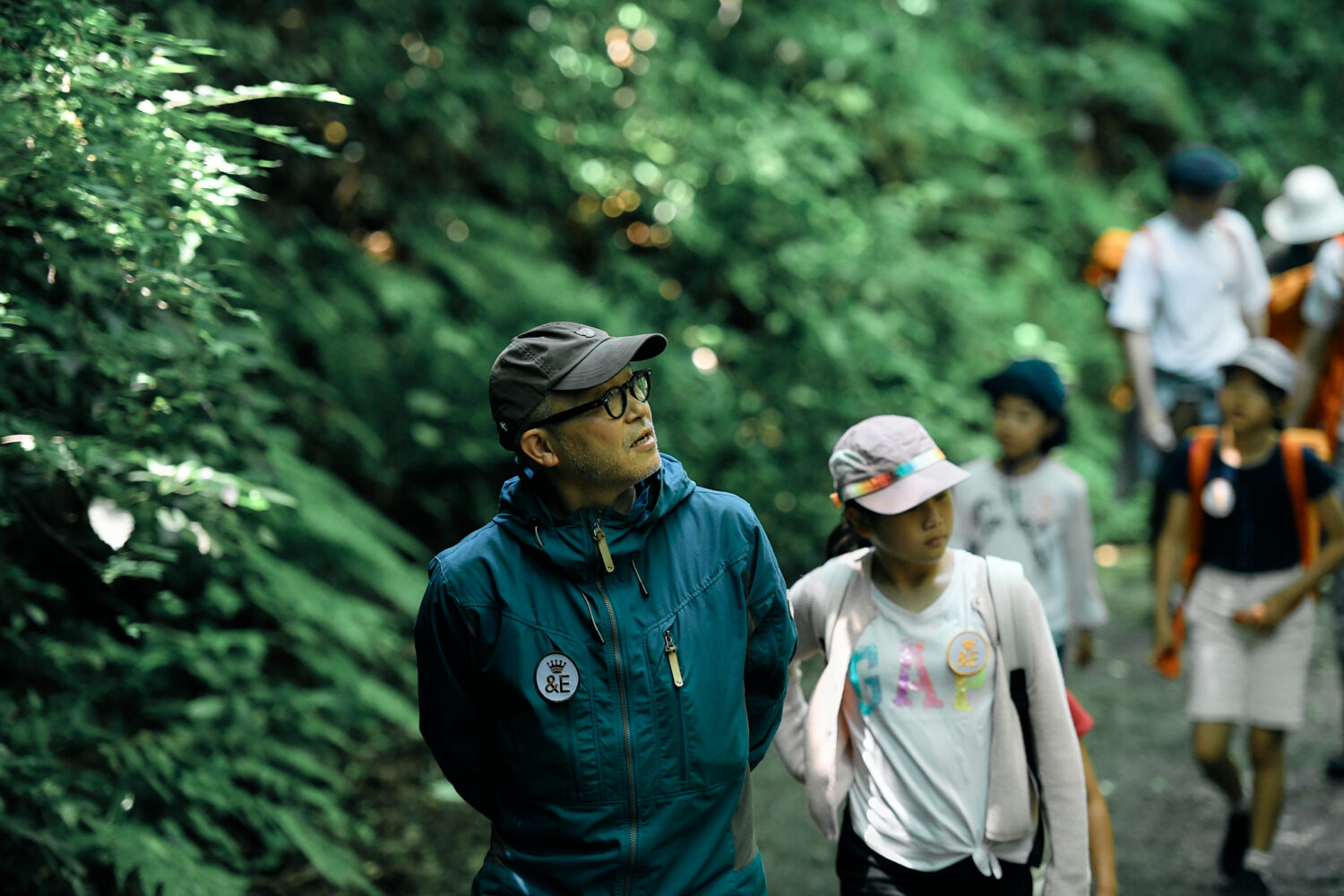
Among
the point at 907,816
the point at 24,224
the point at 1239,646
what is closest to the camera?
the point at 907,816

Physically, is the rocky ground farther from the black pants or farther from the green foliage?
the black pants

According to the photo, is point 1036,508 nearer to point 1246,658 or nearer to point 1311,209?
point 1246,658

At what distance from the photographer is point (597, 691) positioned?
100 inches

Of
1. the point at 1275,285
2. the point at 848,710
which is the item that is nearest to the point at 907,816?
the point at 848,710

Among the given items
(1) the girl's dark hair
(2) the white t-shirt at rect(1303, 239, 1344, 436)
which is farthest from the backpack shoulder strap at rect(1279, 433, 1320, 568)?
(1) the girl's dark hair

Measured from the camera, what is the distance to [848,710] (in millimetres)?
3299

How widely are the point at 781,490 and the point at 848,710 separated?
5.10 meters

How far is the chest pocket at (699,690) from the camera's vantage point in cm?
258

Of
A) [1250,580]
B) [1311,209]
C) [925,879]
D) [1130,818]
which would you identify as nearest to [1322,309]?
[1311,209]

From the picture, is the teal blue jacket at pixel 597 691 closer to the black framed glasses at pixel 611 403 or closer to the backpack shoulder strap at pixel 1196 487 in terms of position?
the black framed glasses at pixel 611 403

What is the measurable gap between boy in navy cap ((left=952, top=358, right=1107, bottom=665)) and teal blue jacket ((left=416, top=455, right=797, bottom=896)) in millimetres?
2373

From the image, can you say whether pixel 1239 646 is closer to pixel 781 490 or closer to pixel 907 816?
pixel 907 816

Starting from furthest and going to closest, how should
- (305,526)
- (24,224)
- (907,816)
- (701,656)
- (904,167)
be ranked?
(904,167) → (305,526) → (24,224) → (907,816) → (701,656)

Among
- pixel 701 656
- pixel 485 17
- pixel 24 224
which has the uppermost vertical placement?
pixel 485 17
